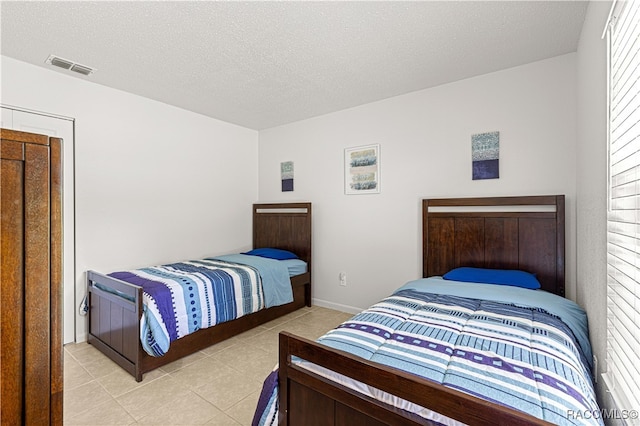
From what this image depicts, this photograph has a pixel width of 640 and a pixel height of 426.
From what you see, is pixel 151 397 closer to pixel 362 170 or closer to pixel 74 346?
pixel 74 346

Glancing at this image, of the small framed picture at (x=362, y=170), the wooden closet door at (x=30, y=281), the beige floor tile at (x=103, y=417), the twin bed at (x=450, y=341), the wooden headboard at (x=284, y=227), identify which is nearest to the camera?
the wooden closet door at (x=30, y=281)

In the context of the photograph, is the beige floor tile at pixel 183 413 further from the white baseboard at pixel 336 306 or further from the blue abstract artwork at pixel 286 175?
the blue abstract artwork at pixel 286 175

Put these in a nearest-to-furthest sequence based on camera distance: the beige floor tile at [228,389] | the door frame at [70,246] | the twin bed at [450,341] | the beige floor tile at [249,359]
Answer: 1. the twin bed at [450,341]
2. the beige floor tile at [228,389]
3. the beige floor tile at [249,359]
4. the door frame at [70,246]

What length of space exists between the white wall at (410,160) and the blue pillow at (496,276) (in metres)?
0.39

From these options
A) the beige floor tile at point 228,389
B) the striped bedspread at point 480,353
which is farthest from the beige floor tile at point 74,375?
the striped bedspread at point 480,353

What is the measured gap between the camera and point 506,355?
1228mm

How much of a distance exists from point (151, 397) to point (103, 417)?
0.26m

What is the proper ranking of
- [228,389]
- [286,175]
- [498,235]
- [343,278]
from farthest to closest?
[286,175] < [343,278] < [498,235] < [228,389]

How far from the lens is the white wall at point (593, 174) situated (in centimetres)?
139

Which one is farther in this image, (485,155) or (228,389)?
(485,155)

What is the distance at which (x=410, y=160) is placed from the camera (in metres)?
3.13

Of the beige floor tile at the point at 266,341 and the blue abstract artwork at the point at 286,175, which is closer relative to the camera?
the beige floor tile at the point at 266,341

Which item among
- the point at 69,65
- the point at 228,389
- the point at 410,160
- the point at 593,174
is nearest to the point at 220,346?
the point at 228,389

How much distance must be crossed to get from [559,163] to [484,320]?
1.60 m
